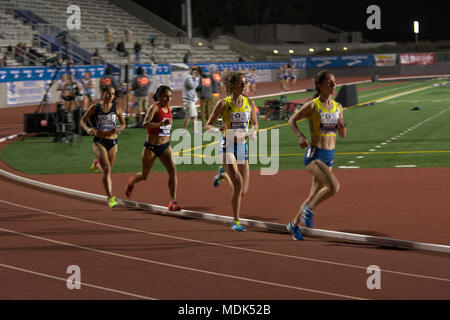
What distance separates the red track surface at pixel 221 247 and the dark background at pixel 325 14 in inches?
2747

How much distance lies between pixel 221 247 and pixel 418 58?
67.3 meters

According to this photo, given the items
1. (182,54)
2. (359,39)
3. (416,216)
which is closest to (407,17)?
(359,39)

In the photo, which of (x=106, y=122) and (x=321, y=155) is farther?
(x=106, y=122)

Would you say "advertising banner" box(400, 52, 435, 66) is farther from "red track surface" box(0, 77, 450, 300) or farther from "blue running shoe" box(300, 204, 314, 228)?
"blue running shoe" box(300, 204, 314, 228)

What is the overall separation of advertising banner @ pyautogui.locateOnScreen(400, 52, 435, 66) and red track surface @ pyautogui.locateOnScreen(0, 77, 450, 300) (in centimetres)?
6106

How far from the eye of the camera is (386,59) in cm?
7119

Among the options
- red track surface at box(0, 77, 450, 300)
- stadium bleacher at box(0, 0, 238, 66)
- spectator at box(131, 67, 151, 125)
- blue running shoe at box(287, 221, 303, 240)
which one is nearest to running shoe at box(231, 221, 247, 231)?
red track surface at box(0, 77, 450, 300)

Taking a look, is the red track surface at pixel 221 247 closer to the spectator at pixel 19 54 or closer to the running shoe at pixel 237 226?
the running shoe at pixel 237 226

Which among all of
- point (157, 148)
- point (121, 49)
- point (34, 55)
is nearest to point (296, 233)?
point (157, 148)

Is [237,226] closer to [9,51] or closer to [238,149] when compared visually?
[238,149]
